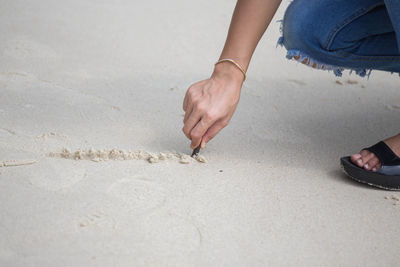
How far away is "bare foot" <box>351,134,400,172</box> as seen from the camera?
1330mm

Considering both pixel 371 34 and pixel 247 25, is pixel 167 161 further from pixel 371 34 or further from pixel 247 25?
pixel 371 34

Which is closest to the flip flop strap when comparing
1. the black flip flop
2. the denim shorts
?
the black flip flop

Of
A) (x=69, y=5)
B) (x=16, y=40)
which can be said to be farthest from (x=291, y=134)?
(x=69, y=5)

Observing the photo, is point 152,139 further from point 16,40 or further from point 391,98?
point 391,98

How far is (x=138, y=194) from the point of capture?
119cm

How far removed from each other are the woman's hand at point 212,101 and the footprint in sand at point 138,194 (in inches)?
6.8

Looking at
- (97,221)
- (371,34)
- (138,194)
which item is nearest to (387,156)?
(371,34)

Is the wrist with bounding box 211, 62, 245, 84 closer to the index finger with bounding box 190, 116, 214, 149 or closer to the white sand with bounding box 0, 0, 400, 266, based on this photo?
the index finger with bounding box 190, 116, 214, 149

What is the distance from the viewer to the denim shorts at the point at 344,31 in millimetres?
1469

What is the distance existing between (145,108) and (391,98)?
1.05 metres

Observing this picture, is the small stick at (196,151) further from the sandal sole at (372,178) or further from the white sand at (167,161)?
the sandal sole at (372,178)

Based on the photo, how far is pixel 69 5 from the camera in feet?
8.21

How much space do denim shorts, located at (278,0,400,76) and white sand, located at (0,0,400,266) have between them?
0.29m

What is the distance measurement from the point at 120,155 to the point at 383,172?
2.40 feet
